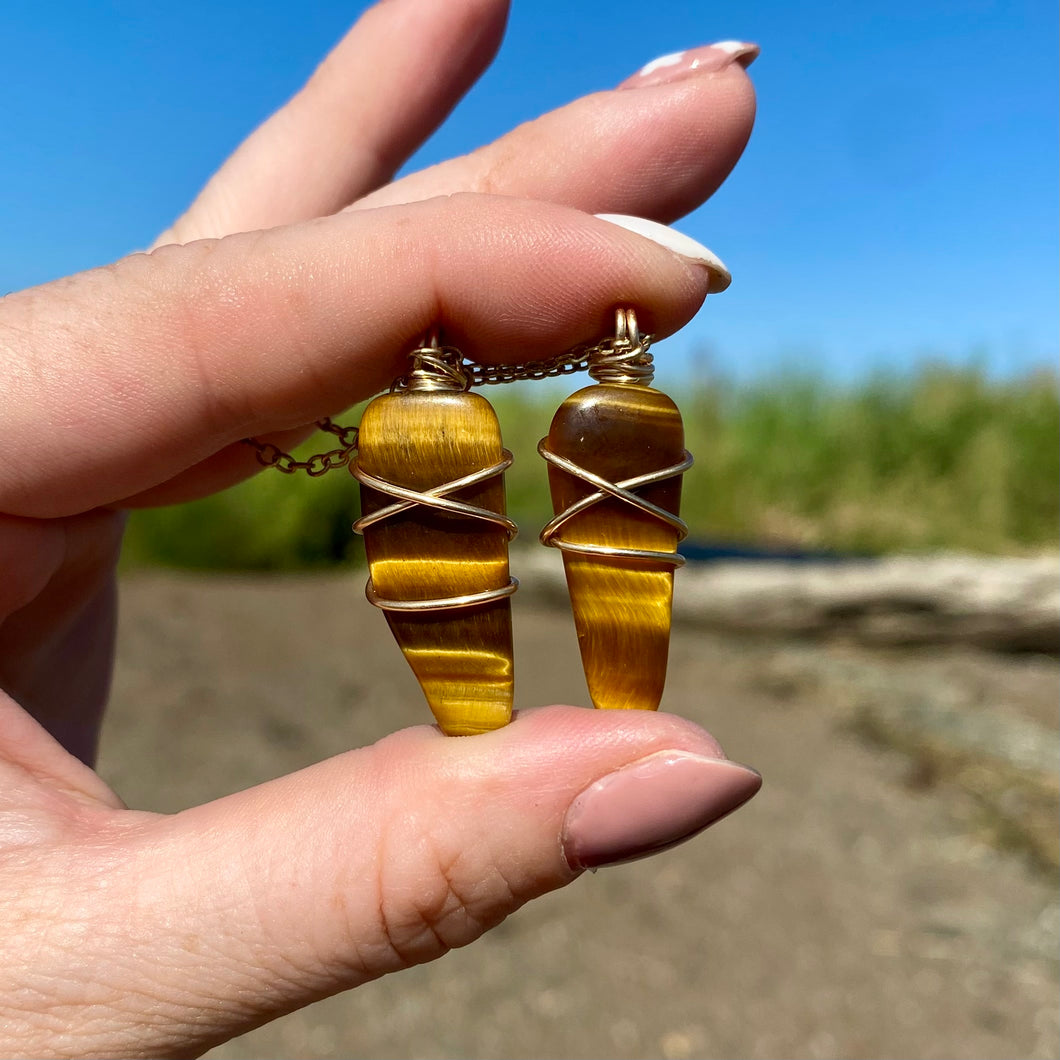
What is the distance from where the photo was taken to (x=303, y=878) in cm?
133

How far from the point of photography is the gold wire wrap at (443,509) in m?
1.45

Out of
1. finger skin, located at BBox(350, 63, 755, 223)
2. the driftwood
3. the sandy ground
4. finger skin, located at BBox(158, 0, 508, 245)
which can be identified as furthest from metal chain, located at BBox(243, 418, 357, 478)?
the driftwood

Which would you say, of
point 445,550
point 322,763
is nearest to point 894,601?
point 445,550

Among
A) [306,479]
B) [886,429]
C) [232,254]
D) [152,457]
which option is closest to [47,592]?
[152,457]

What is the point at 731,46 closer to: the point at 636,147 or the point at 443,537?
the point at 636,147

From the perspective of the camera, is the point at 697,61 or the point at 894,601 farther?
the point at 894,601

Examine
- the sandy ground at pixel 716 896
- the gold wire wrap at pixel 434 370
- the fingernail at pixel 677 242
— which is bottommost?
the sandy ground at pixel 716 896

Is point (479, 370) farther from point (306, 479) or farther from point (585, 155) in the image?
point (306, 479)

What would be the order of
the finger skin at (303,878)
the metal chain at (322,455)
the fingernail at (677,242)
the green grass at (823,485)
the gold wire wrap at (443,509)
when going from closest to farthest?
the finger skin at (303,878) < the gold wire wrap at (443,509) < the fingernail at (677,242) < the metal chain at (322,455) < the green grass at (823,485)

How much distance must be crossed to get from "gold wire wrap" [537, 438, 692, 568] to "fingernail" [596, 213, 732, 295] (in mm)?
338

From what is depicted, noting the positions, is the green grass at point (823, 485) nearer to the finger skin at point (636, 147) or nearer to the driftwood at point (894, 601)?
the driftwood at point (894, 601)

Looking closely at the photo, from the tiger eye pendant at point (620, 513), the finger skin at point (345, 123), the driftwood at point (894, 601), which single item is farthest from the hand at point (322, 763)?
the driftwood at point (894, 601)

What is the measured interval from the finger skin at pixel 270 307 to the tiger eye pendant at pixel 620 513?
127mm

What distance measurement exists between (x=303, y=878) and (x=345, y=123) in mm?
1947
